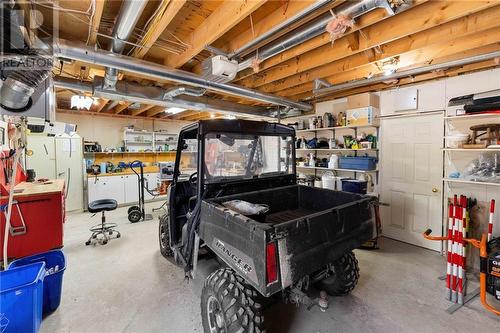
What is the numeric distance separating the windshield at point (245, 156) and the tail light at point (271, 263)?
1066 mm

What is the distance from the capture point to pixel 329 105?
4.95 metres

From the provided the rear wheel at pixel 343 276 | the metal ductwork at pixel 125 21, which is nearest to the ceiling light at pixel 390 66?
the rear wheel at pixel 343 276

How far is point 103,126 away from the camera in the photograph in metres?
6.65

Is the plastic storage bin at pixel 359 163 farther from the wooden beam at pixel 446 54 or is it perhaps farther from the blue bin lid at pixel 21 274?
the blue bin lid at pixel 21 274

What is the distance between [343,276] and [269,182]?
1.19 meters

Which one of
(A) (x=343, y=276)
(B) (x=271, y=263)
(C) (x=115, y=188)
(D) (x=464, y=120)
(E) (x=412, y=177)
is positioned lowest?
(A) (x=343, y=276)

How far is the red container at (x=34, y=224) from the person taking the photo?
254 centimetres

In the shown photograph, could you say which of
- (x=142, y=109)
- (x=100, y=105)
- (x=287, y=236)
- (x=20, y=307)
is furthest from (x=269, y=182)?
(x=100, y=105)

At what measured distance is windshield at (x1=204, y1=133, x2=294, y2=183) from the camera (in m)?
2.21

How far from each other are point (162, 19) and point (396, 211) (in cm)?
436

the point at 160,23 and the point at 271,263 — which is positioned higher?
the point at 160,23

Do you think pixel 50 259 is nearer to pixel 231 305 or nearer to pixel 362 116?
pixel 231 305

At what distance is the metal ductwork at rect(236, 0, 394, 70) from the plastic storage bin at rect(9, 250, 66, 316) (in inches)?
109

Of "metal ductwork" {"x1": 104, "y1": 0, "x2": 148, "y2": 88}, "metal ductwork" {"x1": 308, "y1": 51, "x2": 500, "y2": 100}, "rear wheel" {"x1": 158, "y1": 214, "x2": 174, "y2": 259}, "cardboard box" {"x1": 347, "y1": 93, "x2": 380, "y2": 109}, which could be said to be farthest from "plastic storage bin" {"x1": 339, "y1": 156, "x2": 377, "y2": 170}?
"metal ductwork" {"x1": 104, "y1": 0, "x2": 148, "y2": 88}
